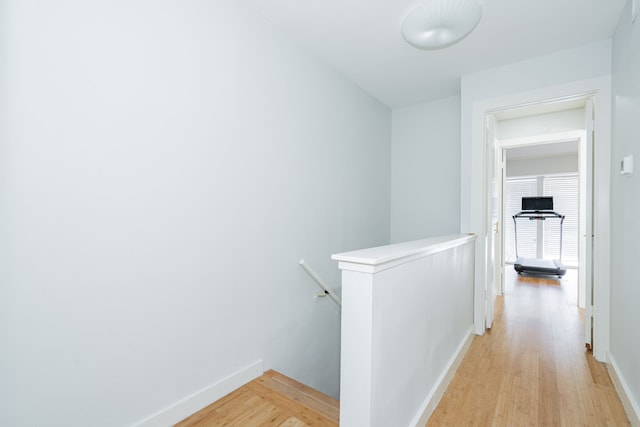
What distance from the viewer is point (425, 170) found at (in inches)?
149

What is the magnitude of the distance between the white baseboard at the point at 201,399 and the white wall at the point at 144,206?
1.7 inches

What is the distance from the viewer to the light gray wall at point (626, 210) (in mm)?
1705

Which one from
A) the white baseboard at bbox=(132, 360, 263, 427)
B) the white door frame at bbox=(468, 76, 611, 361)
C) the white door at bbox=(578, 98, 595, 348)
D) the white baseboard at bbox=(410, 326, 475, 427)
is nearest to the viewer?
the white baseboard at bbox=(132, 360, 263, 427)

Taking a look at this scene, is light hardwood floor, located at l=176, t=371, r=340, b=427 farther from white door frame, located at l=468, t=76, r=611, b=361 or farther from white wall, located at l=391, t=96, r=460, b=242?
white wall, located at l=391, t=96, r=460, b=242

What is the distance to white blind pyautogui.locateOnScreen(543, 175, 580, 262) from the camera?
6691 millimetres

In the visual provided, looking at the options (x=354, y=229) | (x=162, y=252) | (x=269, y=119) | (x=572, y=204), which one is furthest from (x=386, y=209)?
(x=572, y=204)

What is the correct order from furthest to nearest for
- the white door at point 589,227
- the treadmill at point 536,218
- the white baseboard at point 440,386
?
the treadmill at point 536,218 < the white door at point 589,227 < the white baseboard at point 440,386

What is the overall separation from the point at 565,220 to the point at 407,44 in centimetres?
682

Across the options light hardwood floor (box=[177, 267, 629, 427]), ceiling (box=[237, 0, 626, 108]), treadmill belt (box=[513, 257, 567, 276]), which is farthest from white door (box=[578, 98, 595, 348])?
treadmill belt (box=[513, 257, 567, 276])

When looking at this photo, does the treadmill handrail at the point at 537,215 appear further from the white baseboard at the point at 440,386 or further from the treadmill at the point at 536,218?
the white baseboard at the point at 440,386

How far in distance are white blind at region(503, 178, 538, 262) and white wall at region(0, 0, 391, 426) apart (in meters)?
6.89

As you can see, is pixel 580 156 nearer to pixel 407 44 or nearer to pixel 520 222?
pixel 407 44

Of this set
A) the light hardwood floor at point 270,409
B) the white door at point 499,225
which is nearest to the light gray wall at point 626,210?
the light hardwood floor at point 270,409

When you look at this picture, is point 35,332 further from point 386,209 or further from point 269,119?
point 386,209
